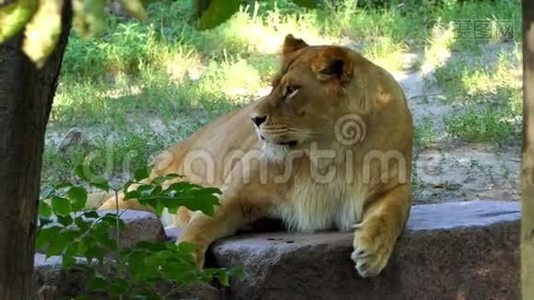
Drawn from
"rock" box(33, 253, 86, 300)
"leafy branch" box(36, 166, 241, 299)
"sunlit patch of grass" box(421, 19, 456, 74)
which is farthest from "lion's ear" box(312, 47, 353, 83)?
"sunlit patch of grass" box(421, 19, 456, 74)

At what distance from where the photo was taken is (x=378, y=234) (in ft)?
11.4

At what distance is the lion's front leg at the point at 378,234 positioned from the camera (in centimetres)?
346

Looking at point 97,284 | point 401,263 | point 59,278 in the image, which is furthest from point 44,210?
point 401,263

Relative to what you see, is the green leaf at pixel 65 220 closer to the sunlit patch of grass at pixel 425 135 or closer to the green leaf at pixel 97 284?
the green leaf at pixel 97 284

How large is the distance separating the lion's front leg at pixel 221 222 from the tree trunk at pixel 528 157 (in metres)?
2.06

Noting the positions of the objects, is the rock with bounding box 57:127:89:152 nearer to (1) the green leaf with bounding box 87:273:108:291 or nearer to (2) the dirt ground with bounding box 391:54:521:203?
(2) the dirt ground with bounding box 391:54:521:203

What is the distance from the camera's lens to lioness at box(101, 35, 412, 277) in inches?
146

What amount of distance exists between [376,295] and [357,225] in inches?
10.3

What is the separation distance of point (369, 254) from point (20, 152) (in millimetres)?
1841

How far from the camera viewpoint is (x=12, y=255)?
181 cm

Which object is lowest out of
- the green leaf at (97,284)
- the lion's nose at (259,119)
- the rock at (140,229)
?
the green leaf at (97,284)

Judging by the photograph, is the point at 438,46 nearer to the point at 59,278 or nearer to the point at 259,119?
the point at 259,119

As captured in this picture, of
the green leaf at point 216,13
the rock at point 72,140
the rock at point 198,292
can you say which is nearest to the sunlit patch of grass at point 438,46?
the rock at point 72,140

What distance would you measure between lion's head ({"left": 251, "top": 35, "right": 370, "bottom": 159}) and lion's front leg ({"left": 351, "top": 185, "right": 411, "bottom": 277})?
0.29 meters
